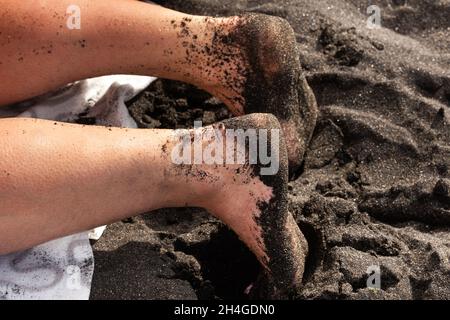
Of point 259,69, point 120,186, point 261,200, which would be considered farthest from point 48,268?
point 259,69

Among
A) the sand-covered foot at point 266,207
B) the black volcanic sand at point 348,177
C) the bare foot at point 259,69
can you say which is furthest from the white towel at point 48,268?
the bare foot at point 259,69

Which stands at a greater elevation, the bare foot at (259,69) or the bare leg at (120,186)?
the bare foot at (259,69)

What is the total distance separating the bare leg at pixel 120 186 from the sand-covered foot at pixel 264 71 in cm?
16

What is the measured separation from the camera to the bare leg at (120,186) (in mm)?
1057

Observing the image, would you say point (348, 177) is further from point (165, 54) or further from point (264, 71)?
point (165, 54)

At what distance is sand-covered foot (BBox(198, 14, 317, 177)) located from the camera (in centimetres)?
128

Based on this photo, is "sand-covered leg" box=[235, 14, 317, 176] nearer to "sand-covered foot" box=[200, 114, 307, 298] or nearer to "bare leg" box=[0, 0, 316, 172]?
"bare leg" box=[0, 0, 316, 172]

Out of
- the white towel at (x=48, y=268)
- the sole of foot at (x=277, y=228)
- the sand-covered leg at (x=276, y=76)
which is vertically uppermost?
the sand-covered leg at (x=276, y=76)

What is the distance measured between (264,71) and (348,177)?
29 centimetres

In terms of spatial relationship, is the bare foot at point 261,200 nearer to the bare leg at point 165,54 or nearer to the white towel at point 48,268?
the bare leg at point 165,54

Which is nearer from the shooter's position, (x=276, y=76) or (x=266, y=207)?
(x=266, y=207)

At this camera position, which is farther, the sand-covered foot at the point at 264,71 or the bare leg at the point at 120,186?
the sand-covered foot at the point at 264,71

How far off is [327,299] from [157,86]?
66 cm

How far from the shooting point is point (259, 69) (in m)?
1.30
